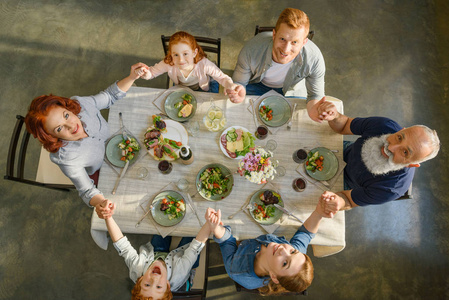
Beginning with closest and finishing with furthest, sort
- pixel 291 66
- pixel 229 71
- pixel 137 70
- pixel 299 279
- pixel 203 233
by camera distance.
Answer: pixel 299 279
pixel 203 233
pixel 137 70
pixel 291 66
pixel 229 71

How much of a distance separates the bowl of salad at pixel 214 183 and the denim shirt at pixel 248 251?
28 centimetres

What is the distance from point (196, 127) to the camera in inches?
87.9

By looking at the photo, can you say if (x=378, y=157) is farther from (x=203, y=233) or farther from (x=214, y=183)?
(x=203, y=233)

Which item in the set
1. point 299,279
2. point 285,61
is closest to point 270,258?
point 299,279

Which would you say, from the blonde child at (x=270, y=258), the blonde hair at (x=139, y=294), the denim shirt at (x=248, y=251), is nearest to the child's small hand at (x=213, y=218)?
the blonde child at (x=270, y=258)

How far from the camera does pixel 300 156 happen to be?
2182mm

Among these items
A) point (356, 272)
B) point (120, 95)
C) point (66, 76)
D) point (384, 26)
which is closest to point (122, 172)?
point (120, 95)

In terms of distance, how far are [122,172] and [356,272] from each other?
3048 mm

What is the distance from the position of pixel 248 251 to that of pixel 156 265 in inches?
29.2

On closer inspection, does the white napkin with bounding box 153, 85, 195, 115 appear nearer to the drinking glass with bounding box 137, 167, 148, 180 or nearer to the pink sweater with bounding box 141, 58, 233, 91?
the pink sweater with bounding box 141, 58, 233, 91

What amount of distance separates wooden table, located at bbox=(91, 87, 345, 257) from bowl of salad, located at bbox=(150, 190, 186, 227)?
2.4 inches

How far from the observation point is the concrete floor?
321 centimetres

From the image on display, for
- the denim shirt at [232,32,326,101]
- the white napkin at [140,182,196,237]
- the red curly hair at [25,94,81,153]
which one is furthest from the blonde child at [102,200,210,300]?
the denim shirt at [232,32,326,101]

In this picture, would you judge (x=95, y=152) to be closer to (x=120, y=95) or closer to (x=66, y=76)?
(x=120, y=95)
